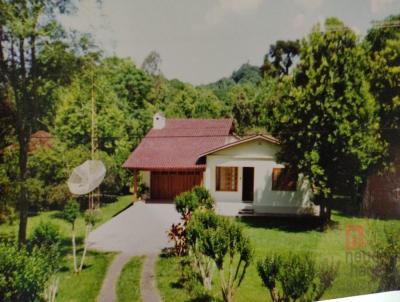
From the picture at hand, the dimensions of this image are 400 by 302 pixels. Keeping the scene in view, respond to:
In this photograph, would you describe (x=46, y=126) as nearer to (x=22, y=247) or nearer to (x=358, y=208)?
(x=22, y=247)

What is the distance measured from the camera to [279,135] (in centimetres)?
332

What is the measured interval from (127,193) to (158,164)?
0.33 m

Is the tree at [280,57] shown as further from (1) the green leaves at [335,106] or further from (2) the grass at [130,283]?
(2) the grass at [130,283]

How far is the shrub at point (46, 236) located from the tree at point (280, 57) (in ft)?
7.30

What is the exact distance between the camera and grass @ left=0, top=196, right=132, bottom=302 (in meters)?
2.63

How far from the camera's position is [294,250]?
334cm

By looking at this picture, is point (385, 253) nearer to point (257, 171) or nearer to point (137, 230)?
point (257, 171)

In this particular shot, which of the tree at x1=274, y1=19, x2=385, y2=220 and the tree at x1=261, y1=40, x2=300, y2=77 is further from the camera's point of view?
the tree at x1=274, y1=19, x2=385, y2=220

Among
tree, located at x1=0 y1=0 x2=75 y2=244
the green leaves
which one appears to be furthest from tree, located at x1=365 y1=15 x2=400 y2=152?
tree, located at x1=0 y1=0 x2=75 y2=244

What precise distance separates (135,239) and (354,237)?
226cm

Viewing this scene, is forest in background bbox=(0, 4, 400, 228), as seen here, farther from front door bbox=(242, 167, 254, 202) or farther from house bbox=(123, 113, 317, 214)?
front door bbox=(242, 167, 254, 202)

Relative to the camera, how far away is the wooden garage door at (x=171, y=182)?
2922 mm

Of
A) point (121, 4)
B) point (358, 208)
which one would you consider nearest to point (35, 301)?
point (121, 4)

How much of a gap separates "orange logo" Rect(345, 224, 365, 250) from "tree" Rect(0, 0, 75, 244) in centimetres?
300
